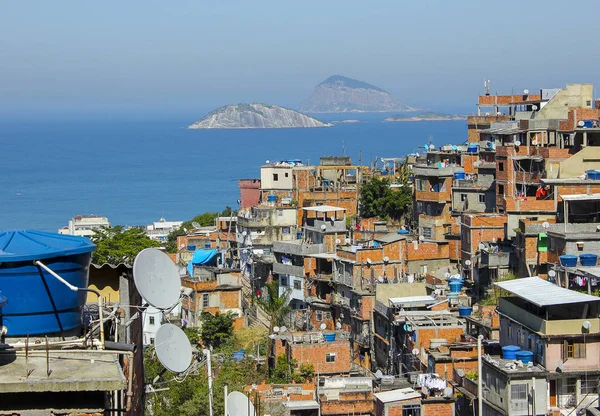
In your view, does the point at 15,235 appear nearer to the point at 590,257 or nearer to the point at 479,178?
the point at 590,257

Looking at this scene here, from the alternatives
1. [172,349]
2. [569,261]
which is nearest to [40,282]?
[172,349]

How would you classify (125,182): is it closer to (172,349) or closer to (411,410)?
(411,410)

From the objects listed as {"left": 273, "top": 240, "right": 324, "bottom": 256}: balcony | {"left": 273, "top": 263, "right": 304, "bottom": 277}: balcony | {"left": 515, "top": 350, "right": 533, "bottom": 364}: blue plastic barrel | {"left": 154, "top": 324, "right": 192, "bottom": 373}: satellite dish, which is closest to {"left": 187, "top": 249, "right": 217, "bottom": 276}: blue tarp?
{"left": 273, "top": 240, "right": 324, "bottom": 256}: balcony

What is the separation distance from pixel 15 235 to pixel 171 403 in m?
17.4

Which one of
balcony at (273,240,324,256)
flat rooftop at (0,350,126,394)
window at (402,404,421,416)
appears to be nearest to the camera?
flat rooftop at (0,350,126,394)

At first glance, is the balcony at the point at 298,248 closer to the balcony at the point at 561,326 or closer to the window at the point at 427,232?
the window at the point at 427,232

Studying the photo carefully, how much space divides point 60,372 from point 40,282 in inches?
24.4

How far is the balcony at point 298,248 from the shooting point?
37562mm

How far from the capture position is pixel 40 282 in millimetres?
5637

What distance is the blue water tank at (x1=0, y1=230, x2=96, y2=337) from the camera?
552cm

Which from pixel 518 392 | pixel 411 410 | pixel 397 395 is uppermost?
pixel 518 392

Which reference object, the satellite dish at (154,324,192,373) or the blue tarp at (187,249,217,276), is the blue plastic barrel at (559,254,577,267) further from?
the blue tarp at (187,249,217,276)

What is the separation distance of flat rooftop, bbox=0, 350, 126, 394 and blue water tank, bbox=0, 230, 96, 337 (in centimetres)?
29

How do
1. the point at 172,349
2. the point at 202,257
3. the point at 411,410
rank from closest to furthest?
the point at 172,349 < the point at 411,410 < the point at 202,257
